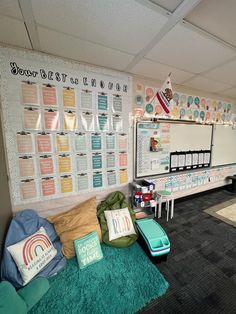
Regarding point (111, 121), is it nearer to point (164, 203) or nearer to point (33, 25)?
point (33, 25)

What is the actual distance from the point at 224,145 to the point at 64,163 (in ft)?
11.3

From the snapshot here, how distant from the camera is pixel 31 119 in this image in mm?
1566

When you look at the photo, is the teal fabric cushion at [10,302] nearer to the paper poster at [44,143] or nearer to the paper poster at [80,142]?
the paper poster at [44,143]

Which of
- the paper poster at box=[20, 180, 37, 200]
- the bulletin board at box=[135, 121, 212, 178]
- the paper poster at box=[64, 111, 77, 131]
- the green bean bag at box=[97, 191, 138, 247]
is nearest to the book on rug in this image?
the green bean bag at box=[97, 191, 138, 247]

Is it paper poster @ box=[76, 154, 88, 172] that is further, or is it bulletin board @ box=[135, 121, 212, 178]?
bulletin board @ box=[135, 121, 212, 178]

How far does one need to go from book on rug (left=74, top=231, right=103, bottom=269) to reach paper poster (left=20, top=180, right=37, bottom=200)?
2.42ft

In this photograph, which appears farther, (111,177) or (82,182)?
(111,177)

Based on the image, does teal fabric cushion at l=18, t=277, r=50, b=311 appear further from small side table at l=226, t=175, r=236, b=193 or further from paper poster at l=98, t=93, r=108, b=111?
small side table at l=226, t=175, r=236, b=193

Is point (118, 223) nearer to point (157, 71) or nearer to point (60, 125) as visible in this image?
point (60, 125)

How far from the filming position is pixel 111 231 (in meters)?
1.66

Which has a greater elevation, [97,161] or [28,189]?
[97,161]

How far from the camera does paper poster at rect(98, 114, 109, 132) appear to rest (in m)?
1.90

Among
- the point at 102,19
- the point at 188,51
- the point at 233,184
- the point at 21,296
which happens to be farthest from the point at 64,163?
the point at 233,184

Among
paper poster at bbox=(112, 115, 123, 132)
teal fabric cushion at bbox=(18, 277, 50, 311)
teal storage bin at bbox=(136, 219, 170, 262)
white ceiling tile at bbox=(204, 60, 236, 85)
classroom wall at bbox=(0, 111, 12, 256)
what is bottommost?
teal fabric cushion at bbox=(18, 277, 50, 311)
